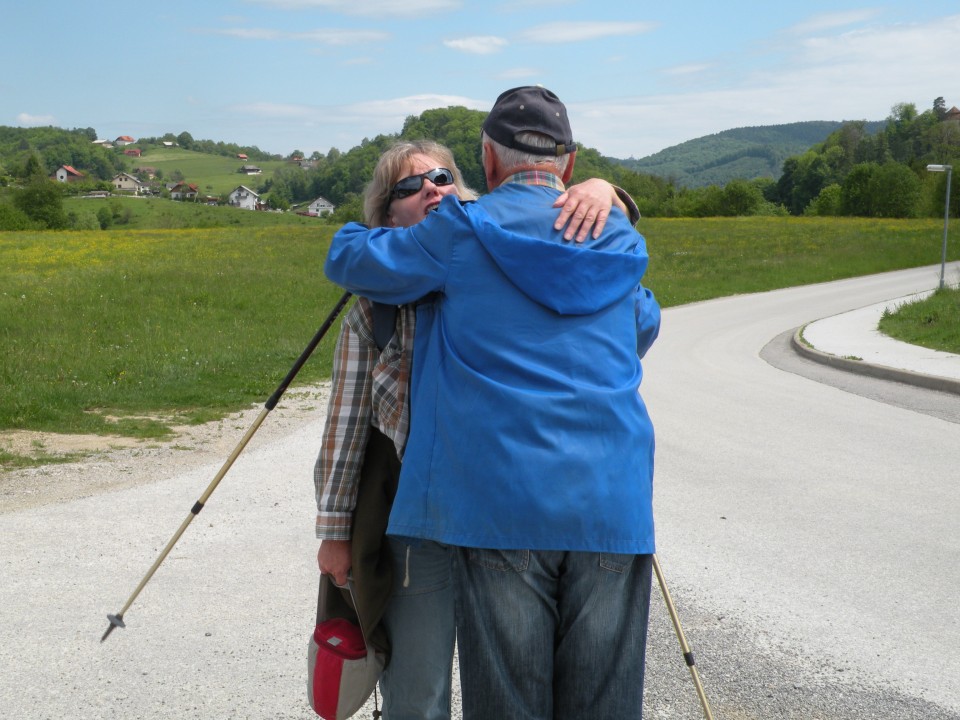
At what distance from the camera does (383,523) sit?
2119mm

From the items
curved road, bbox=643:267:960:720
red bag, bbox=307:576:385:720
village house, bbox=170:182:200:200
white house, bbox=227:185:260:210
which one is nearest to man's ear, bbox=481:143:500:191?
red bag, bbox=307:576:385:720

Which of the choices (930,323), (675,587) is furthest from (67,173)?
(675,587)

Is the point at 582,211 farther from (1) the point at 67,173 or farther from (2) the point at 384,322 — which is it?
(1) the point at 67,173

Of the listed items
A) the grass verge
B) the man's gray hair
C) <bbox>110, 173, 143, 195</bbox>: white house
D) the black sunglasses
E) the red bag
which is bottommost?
the grass verge

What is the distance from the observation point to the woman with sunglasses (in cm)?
209

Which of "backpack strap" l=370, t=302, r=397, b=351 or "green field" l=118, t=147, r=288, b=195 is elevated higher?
"green field" l=118, t=147, r=288, b=195

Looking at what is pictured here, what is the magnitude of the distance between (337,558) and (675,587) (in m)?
2.80

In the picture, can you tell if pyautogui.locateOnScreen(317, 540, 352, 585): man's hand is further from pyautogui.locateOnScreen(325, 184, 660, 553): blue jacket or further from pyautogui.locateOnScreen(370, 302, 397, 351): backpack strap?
pyautogui.locateOnScreen(370, 302, 397, 351): backpack strap

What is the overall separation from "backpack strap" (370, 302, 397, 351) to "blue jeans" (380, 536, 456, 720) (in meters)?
0.44

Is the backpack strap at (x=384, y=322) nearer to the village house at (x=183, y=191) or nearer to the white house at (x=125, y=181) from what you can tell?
the village house at (x=183, y=191)

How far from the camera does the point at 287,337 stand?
675 inches

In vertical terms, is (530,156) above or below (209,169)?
below

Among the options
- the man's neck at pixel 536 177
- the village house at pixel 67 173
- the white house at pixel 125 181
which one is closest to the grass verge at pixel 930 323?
the man's neck at pixel 536 177

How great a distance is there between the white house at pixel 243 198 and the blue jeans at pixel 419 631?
12811 centimetres
